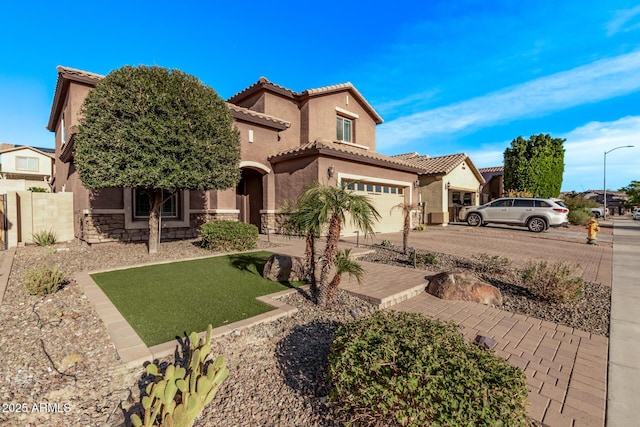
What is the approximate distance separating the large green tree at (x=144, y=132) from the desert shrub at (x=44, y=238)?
499cm

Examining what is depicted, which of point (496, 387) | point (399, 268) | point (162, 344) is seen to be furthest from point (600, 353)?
point (162, 344)

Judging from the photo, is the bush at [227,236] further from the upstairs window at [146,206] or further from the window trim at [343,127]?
the window trim at [343,127]

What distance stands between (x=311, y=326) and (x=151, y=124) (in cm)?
643

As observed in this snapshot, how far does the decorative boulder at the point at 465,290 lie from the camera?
206 inches

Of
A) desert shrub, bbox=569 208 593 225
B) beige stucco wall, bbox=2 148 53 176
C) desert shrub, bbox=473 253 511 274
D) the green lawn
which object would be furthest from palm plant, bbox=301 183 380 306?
beige stucco wall, bbox=2 148 53 176

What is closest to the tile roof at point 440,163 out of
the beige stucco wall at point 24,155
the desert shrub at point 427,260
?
the desert shrub at point 427,260

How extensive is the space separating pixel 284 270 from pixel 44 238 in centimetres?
1004

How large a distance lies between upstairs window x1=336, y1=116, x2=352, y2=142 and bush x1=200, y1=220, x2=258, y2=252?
9.47 meters

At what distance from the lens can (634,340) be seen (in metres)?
3.85

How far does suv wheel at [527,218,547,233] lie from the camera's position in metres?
16.0

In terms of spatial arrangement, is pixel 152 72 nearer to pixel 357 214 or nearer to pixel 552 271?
pixel 357 214

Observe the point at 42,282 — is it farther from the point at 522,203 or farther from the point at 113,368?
the point at 522,203

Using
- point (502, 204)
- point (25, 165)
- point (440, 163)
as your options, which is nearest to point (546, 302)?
point (502, 204)

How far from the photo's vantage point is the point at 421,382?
2082 millimetres
